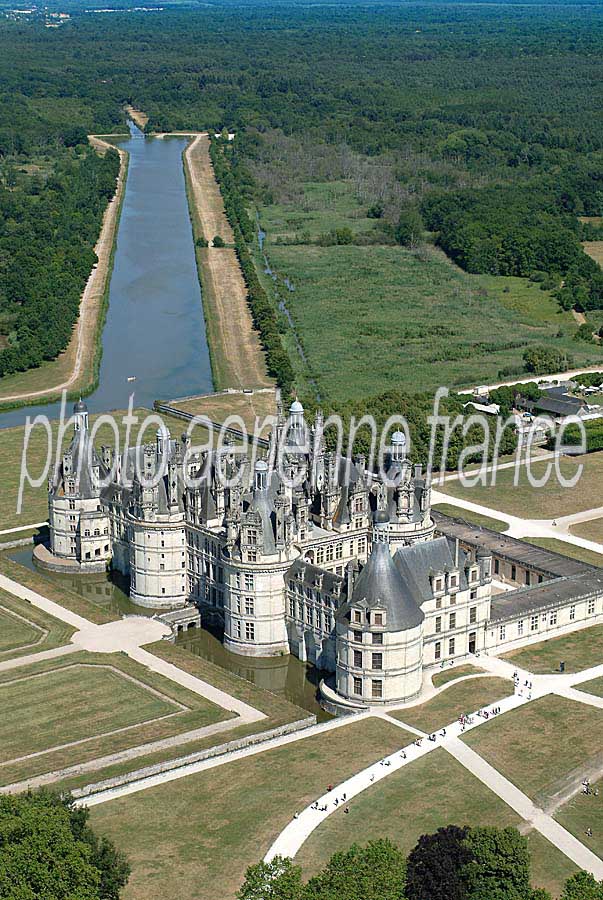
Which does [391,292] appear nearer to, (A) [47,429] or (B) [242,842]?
(A) [47,429]

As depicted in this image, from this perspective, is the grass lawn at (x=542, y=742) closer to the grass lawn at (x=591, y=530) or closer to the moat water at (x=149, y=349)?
the grass lawn at (x=591, y=530)

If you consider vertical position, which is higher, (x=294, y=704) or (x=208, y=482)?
(x=208, y=482)

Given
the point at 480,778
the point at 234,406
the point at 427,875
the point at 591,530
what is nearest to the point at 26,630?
the point at 480,778

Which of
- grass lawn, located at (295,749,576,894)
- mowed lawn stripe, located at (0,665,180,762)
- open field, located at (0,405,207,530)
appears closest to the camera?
grass lawn, located at (295,749,576,894)

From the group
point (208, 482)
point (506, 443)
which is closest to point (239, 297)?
point (506, 443)

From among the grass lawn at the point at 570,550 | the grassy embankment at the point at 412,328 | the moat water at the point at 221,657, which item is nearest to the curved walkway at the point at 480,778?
the moat water at the point at 221,657

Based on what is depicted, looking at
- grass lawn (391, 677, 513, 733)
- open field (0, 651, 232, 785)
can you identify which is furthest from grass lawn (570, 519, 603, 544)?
open field (0, 651, 232, 785)

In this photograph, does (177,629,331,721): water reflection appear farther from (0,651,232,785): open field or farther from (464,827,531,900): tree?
(464,827,531,900): tree
